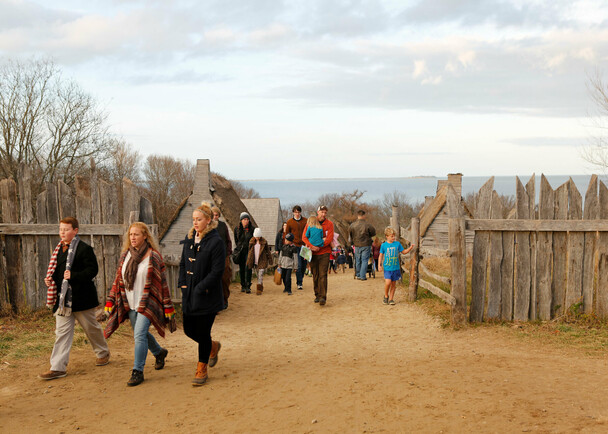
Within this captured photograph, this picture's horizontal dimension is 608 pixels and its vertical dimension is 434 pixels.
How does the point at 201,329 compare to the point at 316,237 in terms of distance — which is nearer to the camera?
the point at 201,329

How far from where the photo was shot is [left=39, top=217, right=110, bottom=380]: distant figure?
6068 mm

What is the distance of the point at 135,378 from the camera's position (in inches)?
226

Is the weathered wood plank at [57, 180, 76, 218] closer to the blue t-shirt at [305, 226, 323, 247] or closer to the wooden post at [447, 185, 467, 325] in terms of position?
the blue t-shirt at [305, 226, 323, 247]

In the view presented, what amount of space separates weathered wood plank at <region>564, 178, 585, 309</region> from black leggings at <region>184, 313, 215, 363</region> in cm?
546

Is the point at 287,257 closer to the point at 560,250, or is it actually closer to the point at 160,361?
the point at 560,250

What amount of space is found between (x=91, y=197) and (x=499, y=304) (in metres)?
6.58

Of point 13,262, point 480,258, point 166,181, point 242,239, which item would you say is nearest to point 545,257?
point 480,258

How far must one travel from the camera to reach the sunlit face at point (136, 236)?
5855 mm

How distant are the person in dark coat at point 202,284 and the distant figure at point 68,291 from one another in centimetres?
119

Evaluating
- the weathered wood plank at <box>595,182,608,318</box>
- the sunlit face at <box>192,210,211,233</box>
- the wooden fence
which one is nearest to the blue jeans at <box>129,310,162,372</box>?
the sunlit face at <box>192,210,211,233</box>

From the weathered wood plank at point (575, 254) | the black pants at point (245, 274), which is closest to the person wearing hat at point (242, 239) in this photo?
the black pants at point (245, 274)

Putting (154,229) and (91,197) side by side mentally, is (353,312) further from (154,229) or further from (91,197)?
(91,197)

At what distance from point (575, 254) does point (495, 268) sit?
1168mm

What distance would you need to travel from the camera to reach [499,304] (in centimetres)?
836
